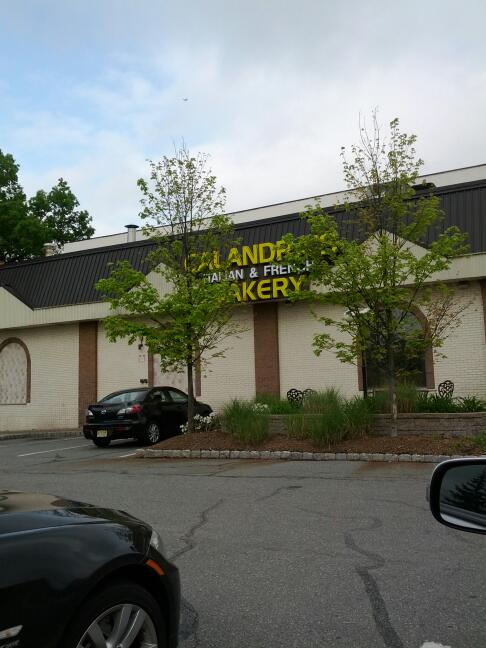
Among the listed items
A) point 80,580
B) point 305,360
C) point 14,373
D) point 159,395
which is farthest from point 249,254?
point 80,580

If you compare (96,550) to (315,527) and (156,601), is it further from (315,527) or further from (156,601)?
(315,527)

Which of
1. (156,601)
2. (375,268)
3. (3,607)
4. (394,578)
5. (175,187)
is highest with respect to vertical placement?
(175,187)

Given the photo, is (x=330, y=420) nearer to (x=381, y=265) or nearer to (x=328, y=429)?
(x=328, y=429)

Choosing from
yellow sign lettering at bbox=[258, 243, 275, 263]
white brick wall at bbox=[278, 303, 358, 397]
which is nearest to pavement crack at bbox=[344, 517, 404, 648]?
white brick wall at bbox=[278, 303, 358, 397]

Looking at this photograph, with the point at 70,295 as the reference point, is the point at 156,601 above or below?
below

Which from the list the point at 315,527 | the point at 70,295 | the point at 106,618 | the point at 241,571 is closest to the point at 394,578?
the point at 241,571

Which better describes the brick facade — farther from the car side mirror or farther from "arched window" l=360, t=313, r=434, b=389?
the car side mirror

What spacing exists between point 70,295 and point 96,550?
2300 centimetres

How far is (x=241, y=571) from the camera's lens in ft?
17.8

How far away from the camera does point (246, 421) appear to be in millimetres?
14359

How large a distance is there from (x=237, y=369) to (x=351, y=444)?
9191mm

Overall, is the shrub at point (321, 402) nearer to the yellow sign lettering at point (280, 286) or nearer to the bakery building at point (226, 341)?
the bakery building at point (226, 341)

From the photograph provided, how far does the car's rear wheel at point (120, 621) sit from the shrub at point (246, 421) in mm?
10939

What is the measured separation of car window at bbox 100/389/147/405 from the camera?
56.0 feet
